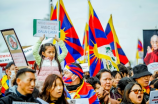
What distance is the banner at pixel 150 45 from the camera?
11.8 metres

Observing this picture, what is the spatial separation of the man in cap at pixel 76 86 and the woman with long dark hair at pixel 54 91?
3.51 ft

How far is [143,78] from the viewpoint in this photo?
651 centimetres

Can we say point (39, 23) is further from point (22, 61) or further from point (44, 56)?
point (22, 61)

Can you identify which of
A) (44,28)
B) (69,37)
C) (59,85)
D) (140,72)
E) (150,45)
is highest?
(44,28)

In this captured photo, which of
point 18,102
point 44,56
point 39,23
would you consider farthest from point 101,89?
point 18,102

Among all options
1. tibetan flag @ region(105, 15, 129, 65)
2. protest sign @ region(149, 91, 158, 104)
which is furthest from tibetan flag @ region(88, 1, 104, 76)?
protest sign @ region(149, 91, 158, 104)

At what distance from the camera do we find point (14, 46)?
5.78 m

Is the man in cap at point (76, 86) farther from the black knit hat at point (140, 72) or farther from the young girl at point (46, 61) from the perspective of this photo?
the black knit hat at point (140, 72)

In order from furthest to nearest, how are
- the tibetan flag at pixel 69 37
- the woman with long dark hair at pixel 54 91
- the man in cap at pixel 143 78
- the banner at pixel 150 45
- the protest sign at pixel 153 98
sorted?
1. the banner at pixel 150 45
2. the tibetan flag at pixel 69 37
3. the man in cap at pixel 143 78
4. the protest sign at pixel 153 98
5. the woman with long dark hair at pixel 54 91

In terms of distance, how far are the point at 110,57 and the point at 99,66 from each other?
61 cm

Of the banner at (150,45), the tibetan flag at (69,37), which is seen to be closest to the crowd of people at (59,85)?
the tibetan flag at (69,37)

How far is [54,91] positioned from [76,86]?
4.13 ft

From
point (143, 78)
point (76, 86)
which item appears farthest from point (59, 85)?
point (143, 78)

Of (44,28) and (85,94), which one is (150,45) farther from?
(85,94)
